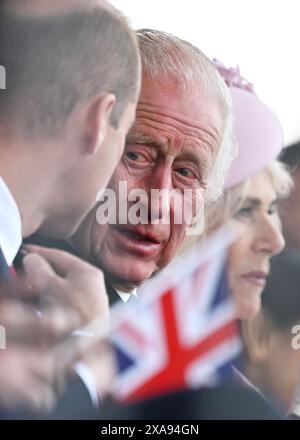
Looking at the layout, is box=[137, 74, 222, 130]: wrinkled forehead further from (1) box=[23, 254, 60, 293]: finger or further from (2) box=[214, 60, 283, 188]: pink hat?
(1) box=[23, 254, 60, 293]: finger

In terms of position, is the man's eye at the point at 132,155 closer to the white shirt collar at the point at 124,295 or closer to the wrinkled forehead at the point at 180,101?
the wrinkled forehead at the point at 180,101

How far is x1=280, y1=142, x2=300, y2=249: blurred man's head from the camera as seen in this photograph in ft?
10.4

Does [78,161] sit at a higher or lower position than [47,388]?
higher

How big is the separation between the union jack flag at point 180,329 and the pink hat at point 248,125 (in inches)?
9.5

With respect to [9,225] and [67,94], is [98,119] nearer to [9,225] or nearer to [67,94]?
[67,94]

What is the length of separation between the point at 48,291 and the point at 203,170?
58cm

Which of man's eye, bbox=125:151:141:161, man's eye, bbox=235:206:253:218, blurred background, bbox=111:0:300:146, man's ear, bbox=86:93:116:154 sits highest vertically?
blurred background, bbox=111:0:300:146

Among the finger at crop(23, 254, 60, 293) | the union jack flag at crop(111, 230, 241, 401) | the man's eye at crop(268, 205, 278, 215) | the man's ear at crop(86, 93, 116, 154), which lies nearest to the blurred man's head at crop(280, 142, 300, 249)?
the man's eye at crop(268, 205, 278, 215)

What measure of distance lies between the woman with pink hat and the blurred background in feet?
0.13

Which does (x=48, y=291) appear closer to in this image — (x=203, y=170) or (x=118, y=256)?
(x=118, y=256)

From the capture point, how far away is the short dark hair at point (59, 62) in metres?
3.00

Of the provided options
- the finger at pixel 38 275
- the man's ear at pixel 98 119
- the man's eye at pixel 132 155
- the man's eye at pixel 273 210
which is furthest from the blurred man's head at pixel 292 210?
the finger at pixel 38 275
